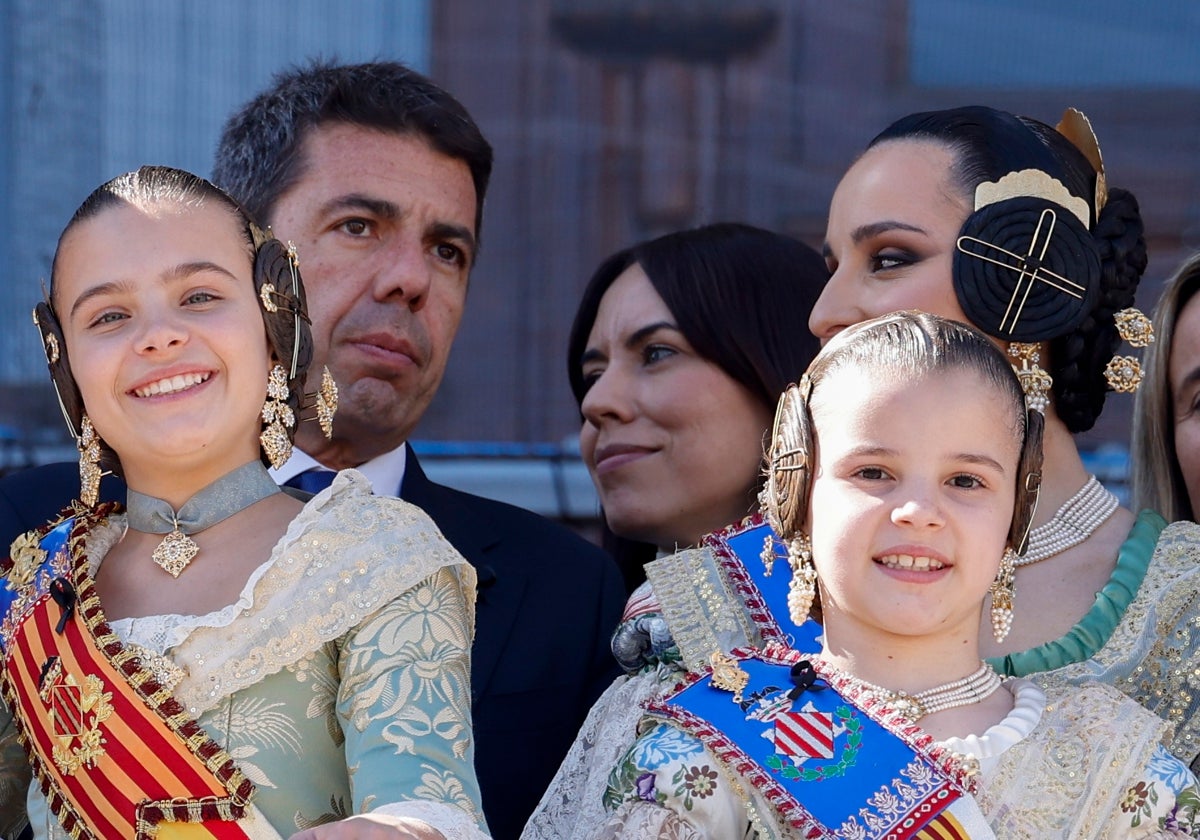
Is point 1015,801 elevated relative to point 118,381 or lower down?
lower down

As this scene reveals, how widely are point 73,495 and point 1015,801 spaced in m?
1.76

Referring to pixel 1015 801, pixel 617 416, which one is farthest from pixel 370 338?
pixel 1015 801

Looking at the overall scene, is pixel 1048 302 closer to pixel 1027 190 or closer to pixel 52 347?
pixel 1027 190

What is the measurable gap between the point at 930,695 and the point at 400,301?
1718 millimetres

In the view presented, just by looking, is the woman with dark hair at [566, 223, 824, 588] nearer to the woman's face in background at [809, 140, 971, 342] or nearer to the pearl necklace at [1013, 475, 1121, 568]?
the woman's face in background at [809, 140, 971, 342]

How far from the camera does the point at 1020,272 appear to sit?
261cm

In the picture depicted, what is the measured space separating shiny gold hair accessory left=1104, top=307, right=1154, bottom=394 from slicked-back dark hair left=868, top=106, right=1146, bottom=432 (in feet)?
0.05

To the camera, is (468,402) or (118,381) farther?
(468,402)

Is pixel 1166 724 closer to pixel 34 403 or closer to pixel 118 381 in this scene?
pixel 118 381

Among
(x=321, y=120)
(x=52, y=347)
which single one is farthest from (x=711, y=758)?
(x=321, y=120)

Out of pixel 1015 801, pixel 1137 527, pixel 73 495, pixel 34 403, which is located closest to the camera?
pixel 1015 801

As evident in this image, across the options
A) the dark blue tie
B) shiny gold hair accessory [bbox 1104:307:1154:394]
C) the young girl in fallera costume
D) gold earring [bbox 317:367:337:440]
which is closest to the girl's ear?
the young girl in fallera costume

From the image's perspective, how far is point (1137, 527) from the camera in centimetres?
269

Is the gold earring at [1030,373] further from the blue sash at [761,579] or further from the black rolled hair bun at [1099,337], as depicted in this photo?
the blue sash at [761,579]
